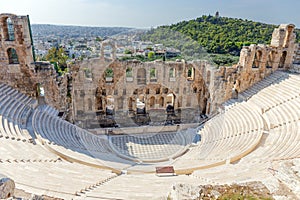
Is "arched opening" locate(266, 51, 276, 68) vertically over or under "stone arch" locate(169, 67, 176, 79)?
over

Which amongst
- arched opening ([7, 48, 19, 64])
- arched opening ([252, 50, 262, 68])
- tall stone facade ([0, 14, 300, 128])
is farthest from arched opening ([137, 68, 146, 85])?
arched opening ([7, 48, 19, 64])

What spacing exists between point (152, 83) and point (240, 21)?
27.9 metres

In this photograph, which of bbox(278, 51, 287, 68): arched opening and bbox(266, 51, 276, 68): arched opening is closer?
bbox(266, 51, 276, 68): arched opening

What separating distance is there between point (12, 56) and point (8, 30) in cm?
171

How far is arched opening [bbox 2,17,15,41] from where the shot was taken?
1370 centimetres

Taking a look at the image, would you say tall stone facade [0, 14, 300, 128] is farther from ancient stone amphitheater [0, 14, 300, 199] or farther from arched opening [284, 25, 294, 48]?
ancient stone amphitheater [0, 14, 300, 199]

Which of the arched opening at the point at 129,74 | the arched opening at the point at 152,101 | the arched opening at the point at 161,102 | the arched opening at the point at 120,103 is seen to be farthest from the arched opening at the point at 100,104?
the arched opening at the point at 161,102

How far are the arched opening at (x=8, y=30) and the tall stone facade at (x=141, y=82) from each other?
0.92 meters

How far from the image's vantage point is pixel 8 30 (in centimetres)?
1409

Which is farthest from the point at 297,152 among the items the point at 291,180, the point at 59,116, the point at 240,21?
the point at 240,21

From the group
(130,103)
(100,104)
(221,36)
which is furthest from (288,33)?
(100,104)

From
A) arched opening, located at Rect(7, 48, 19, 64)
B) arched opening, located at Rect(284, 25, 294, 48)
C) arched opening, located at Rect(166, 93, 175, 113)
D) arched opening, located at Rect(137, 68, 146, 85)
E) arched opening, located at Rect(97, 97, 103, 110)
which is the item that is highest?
arched opening, located at Rect(284, 25, 294, 48)

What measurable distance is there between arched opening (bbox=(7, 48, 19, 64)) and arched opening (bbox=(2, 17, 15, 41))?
792 millimetres

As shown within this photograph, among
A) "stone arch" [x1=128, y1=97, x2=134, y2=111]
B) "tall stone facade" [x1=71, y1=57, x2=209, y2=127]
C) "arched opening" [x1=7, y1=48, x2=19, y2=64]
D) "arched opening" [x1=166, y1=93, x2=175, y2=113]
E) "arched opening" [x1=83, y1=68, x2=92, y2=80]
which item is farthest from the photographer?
"arched opening" [x1=166, y1=93, x2=175, y2=113]
